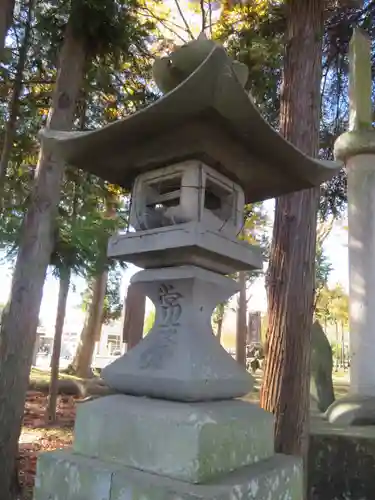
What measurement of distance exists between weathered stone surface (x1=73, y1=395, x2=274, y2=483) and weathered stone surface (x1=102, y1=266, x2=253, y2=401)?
53mm

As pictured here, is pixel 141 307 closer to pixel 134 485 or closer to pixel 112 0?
pixel 112 0

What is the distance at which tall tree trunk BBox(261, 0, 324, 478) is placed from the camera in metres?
3.13

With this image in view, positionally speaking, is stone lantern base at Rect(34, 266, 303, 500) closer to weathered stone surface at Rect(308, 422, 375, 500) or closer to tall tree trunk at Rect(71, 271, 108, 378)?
weathered stone surface at Rect(308, 422, 375, 500)

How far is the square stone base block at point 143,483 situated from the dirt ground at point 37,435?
3.19 metres

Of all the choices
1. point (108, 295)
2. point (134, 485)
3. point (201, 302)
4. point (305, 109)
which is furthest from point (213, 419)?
point (108, 295)

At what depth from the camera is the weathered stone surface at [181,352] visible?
155 cm

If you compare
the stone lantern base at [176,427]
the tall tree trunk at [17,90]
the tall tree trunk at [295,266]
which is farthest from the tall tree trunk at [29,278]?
the stone lantern base at [176,427]

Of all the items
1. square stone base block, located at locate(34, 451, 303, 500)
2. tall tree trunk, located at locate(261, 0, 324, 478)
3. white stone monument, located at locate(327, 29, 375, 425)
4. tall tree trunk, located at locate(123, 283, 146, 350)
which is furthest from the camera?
tall tree trunk, located at locate(123, 283, 146, 350)

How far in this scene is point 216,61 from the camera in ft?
4.46

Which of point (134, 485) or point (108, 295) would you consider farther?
point (108, 295)

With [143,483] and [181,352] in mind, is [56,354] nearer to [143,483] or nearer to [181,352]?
[181,352]

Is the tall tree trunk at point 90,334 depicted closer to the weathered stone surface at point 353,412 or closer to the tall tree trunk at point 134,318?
the tall tree trunk at point 134,318

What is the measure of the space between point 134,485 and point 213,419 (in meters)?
0.33

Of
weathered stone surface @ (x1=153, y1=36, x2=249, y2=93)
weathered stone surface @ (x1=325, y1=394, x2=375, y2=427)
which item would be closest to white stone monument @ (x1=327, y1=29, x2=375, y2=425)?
weathered stone surface @ (x1=325, y1=394, x2=375, y2=427)
